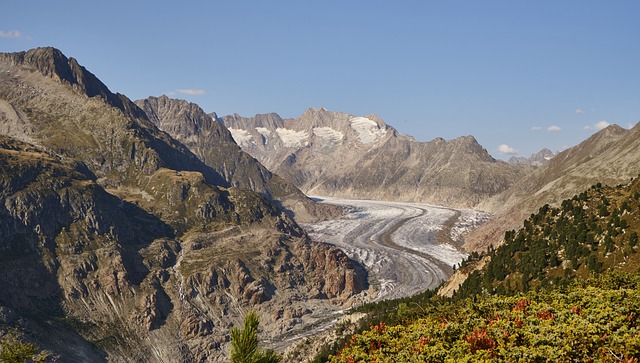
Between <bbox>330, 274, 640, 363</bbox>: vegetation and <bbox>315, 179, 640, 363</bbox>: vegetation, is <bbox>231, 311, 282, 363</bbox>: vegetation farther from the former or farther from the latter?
<bbox>315, 179, 640, 363</bbox>: vegetation

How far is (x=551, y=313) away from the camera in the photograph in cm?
3750

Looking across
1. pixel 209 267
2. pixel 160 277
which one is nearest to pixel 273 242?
pixel 209 267

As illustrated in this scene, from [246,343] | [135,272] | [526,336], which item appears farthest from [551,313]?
[135,272]

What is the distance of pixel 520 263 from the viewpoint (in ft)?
272

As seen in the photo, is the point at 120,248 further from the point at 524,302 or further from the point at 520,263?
the point at 524,302

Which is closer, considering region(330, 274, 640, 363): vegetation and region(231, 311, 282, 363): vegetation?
region(330, 274, 640, 363): vegetation

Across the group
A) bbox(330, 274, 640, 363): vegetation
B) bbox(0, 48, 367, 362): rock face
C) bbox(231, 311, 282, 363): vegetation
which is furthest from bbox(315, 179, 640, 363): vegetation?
bbox(0, 48, 367, 362): rock face

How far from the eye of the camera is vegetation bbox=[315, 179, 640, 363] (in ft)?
96.3

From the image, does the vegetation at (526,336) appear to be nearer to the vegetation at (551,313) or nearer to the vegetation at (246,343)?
the vegetation at (551,313)

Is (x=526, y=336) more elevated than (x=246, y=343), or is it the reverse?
(x=526, y=336)

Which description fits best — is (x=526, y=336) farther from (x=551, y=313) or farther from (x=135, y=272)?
(x=135, y=272)

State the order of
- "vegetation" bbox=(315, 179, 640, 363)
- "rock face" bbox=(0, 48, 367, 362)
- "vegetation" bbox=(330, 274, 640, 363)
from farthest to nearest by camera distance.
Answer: "rock face" bbox=(0, 48, 367, 362) → "vegetation" bbox=(315, 179, 640, 363) → "vegetation" bbox=(330, 274, 640, 363)

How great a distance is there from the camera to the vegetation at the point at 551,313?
29344 millimetres

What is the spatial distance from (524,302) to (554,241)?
41637mm
